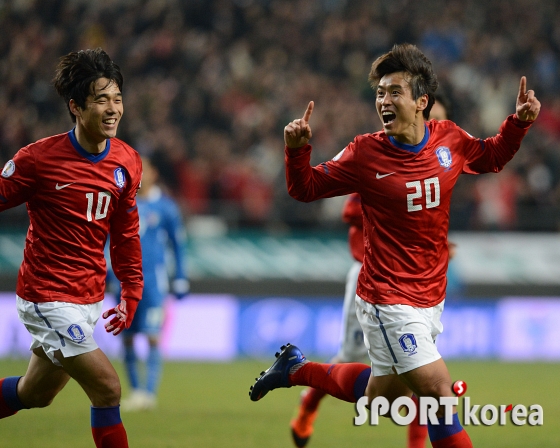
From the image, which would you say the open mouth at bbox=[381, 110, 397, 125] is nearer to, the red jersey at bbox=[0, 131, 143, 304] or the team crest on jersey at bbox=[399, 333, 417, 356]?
the team crest on jersey at bbox=[399, 333, 417, 356]

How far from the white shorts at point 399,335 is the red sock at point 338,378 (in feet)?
1.00

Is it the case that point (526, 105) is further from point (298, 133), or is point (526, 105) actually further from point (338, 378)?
point (338, 378)

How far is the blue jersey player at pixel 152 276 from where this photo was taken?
8734mm

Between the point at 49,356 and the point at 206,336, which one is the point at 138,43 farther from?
the point at 49,356

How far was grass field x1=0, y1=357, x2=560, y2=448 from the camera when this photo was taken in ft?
21.7

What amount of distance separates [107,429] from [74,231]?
1065 millimetres

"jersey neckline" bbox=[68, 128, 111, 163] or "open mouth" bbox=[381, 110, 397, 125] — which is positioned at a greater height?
"open mouth" bbox=[381, 110, 397, 125]

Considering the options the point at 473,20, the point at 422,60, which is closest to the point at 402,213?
the point at 422,60

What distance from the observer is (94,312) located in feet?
16.0

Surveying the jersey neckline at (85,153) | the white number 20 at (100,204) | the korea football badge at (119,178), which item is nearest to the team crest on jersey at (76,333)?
the white number 20 at (100,204)

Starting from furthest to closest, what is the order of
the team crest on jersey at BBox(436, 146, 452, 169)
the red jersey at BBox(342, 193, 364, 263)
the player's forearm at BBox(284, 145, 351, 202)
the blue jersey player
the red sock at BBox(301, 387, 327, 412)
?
the blue jersey player < the red sock at BBox(301, 387, 327, 412) < the red jersey at BBox(342, 193, 364, 263) < the team crest on jersey at BBox(436, 146, 452, 169) < the player's forearm at BBox(284, 145, 351, 202)

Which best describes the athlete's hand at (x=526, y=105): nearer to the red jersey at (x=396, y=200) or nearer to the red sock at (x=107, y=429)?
the red jersey at (x=396, y=200)

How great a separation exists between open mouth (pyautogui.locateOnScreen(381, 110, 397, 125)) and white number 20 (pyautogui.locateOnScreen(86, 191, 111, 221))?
5.05ft

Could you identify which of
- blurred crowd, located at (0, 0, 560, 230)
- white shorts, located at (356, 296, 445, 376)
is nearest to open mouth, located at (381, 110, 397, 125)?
white shorts, located at (356, 296, 445, 376)
